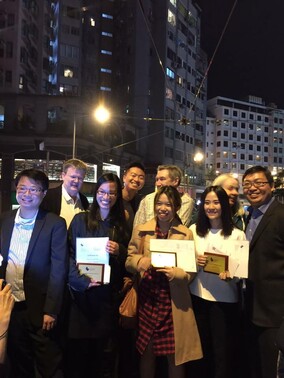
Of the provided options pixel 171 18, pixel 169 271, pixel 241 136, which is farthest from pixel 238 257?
pixel 241 136

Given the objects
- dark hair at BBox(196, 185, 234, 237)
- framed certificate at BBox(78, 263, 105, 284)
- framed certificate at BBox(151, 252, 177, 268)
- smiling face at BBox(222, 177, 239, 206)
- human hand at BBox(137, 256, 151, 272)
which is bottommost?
framed certificate at BBox(78, 263, 105, 284)

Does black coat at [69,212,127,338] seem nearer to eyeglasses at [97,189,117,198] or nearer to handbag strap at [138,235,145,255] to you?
handbag strap at [138,235,145,255]

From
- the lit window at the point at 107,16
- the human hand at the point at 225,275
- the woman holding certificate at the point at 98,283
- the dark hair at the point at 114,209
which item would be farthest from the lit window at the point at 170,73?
the human hand at the point at 225,275

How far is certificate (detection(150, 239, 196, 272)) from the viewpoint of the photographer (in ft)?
11.3

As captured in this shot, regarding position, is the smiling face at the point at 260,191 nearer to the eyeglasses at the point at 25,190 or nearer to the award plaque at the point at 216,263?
the award plaque at the point at 216,263

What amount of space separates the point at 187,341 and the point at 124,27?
58.8 m

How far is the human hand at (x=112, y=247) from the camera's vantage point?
12.1ft

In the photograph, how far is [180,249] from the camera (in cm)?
346

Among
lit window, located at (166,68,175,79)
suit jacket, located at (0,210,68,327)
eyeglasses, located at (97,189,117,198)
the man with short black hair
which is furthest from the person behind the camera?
lit window, located at (166,68,175,79)

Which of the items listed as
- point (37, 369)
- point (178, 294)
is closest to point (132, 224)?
point (178, 294)

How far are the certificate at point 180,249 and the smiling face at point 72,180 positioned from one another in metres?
1.76

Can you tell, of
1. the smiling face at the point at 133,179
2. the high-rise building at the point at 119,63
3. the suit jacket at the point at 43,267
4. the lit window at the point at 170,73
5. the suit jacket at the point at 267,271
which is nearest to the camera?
the suit jacket at the point at 267,271

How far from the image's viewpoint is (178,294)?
3602mm

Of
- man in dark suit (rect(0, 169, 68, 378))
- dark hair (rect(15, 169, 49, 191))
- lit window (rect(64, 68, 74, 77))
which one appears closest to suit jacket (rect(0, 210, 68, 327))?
man in dark suit (rect(0, 169, 68, 378))
